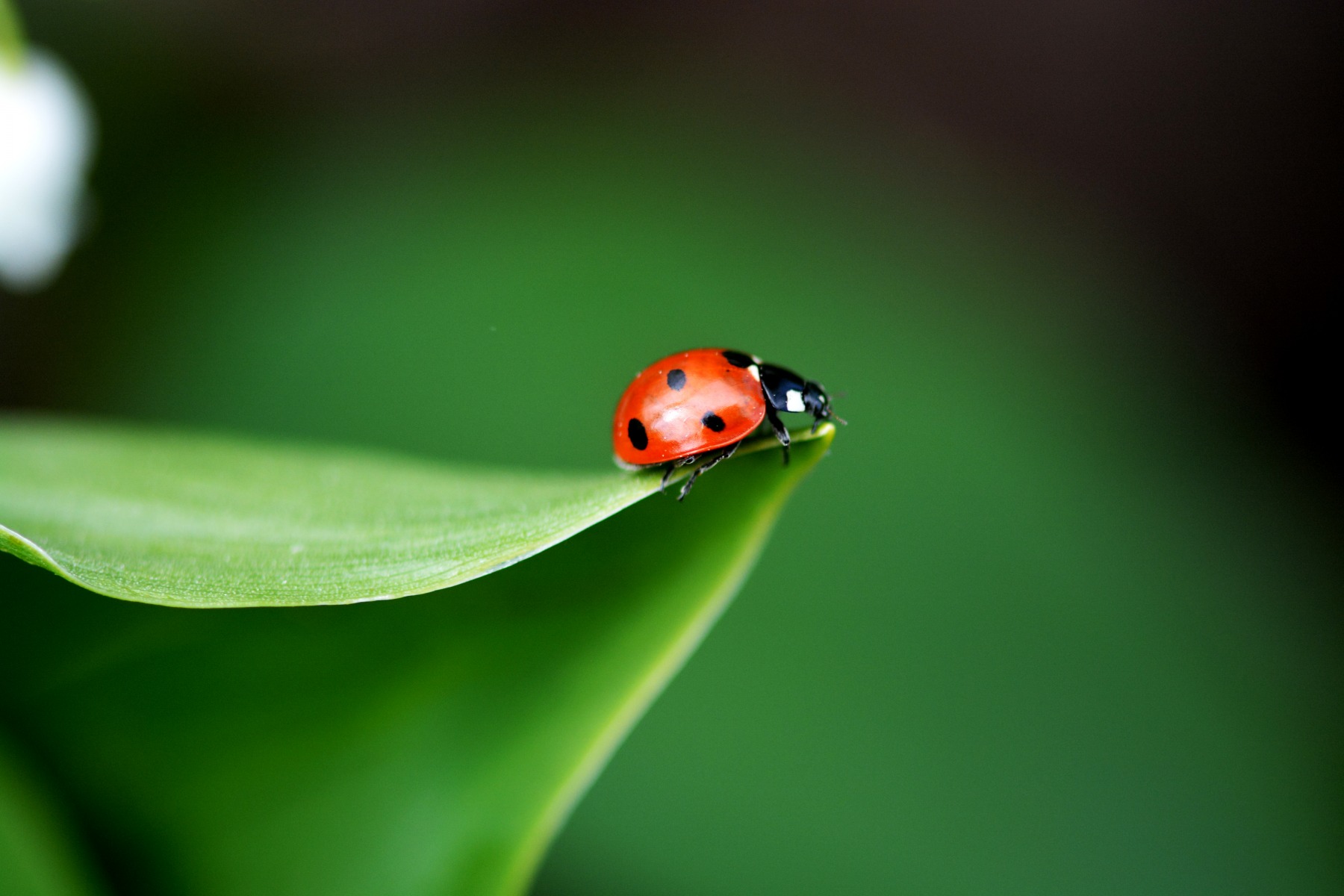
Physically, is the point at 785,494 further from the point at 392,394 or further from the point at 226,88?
the point at 226,88

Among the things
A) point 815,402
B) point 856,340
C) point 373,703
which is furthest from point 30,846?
point 856,340

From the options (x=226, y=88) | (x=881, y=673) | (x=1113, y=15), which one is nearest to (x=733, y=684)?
(x=881, y=673)

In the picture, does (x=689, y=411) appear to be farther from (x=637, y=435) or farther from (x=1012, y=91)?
(x=1012, y=91)

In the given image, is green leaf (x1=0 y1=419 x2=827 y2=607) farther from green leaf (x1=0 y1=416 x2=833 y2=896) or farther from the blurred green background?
the blurred green background

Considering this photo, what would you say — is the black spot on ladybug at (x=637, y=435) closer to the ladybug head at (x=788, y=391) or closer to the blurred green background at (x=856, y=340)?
the ladybug head at (x=788, y=391)

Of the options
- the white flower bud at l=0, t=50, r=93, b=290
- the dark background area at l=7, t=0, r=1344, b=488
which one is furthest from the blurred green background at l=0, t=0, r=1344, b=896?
the white flower bud at l=0, t=50, r=93, b=290

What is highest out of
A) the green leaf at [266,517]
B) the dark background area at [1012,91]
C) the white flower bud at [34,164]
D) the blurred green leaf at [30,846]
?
the dark background area at [1012,91]

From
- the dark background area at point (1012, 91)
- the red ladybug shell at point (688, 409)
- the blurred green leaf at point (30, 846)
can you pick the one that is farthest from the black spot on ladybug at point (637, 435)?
the dark background area at point (1012, 91)
